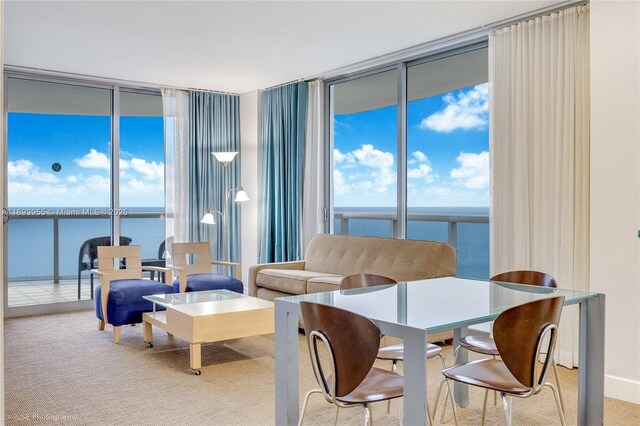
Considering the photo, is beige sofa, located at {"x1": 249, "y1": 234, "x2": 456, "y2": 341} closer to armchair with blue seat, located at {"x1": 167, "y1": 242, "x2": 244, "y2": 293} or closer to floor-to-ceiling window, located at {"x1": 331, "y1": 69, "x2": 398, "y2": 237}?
armchair with blue seat, located at {"x1": 167, "y1": 242, "x2": 244, "y2": 293}

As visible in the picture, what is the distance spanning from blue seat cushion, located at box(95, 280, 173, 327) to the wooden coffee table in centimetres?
22

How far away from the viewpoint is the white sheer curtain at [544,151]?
4.05 meters

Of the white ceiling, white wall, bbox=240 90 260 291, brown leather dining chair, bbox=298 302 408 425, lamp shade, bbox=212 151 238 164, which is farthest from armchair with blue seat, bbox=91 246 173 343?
brown leather dining chair, bbox=298 302 408 425

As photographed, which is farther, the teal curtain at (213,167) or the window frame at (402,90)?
the teal curtain at (213,167)

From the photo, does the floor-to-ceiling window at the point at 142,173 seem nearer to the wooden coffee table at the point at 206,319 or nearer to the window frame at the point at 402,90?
the wooden coffee table at the point at 206,319

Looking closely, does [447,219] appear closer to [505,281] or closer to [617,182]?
[617,182]

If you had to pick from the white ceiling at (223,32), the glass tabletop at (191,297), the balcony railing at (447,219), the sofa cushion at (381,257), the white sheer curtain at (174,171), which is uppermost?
the white ceiling at (223,32)

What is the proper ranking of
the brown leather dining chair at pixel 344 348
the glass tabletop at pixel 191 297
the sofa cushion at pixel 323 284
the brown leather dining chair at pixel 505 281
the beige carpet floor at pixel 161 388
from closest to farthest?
the brown leather dining chair at pixel 344 348 → the brown leather dining chair at pixel 505 281 → the beige carpet floor at pixel 161 388 → the glass tabletop at pixel 191 297 → the sofa cushion at pixel 323 284

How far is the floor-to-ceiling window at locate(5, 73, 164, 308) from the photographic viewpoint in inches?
253

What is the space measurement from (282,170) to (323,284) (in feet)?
7.52

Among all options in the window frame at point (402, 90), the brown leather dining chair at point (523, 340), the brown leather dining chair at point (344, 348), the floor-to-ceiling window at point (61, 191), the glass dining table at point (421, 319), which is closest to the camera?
the glass dining table at point (421, 319)

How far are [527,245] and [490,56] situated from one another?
1.58 meters

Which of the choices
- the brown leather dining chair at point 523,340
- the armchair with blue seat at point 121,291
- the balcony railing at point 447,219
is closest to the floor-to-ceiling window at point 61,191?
the armchair with blue seat at point 121,291

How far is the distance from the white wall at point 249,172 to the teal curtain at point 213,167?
0.08m
